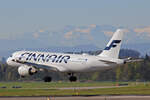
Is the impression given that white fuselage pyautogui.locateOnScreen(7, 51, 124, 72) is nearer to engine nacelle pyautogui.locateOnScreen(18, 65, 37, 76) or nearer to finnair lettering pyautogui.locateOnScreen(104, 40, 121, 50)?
engine nacelle pyautogui.locateOnScreen(18, 65, 37, 76)

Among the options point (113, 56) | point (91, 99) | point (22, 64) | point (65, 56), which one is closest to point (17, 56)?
point (22, 64)

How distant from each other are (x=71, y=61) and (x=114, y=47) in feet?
30.0

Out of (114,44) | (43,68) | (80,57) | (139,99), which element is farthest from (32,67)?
(139,99)

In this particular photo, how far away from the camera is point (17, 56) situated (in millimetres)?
109250

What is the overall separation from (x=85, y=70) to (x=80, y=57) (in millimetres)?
2767

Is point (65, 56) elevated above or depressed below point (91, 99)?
above

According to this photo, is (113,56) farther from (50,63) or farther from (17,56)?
(17,56)

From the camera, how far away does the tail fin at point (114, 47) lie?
105500 millimetres

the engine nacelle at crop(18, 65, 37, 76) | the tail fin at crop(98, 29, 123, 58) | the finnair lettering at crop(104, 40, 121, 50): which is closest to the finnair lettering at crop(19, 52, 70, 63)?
the engine nacelle at crop(18, 65, 37, 76)

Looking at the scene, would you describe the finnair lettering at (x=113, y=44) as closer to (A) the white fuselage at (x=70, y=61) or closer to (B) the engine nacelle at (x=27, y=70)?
(A) the white fuselage at (x=70, y=61)

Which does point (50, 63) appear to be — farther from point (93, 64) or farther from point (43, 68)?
point (93, 64)

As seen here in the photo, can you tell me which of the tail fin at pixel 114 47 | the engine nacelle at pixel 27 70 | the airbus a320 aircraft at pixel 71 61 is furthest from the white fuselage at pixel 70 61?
the tail fin at pixel 114 47

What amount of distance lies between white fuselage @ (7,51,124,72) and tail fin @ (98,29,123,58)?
93.4 inches

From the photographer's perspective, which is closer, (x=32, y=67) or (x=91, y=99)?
(x=91, y=99)
